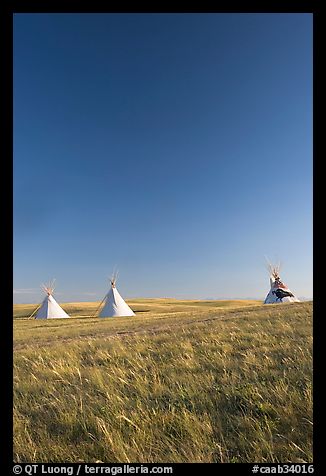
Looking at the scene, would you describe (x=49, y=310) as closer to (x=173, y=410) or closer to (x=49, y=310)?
(x=49, y=310)

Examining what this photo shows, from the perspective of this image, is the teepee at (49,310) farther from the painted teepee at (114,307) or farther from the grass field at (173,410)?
the grass field at (173,410)

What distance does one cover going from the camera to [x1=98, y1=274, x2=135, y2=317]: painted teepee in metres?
28.9

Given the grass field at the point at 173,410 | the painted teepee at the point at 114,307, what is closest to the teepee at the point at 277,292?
the painted teepee at the point at 114,307

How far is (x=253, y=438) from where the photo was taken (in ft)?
9.05

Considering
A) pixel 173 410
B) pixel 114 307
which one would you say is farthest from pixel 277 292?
pixel 173 410

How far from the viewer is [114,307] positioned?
29359 mm

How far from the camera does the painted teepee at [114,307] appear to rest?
28859 millimetres

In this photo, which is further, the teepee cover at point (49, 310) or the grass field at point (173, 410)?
the teepee cover at point (49, 310)

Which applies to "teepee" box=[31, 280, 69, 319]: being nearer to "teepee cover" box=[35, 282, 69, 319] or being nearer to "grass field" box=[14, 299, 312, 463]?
"teepee cover" box=[35, 282, 69, 319]

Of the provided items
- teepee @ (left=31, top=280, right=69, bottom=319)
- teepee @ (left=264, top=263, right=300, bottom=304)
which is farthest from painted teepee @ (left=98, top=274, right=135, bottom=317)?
teepee @ (left=264, top=263, right=300, bottom=304)

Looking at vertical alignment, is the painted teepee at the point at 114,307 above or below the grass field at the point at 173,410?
below
